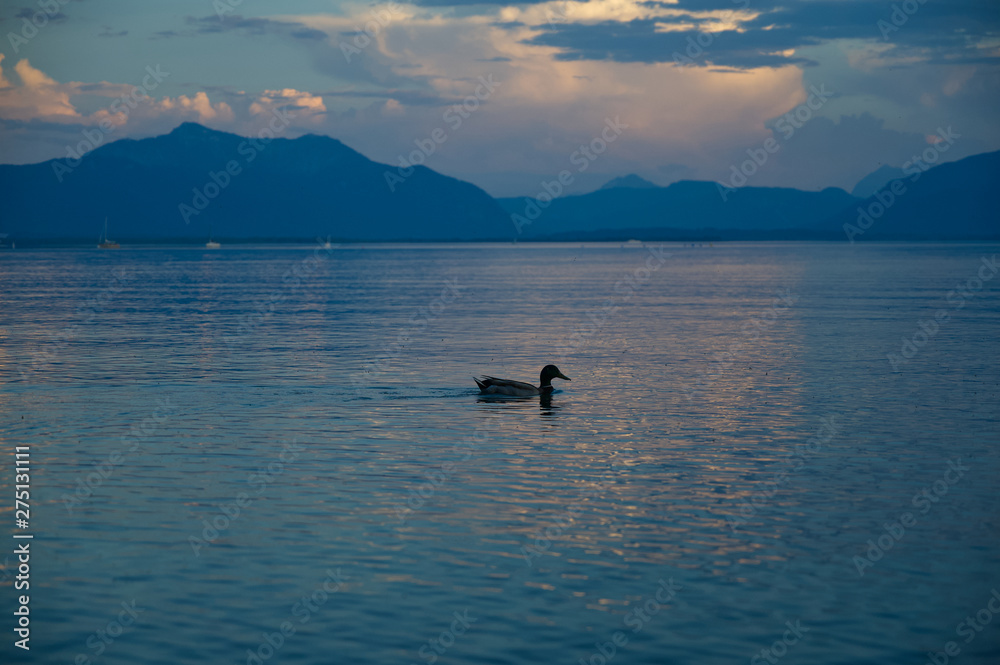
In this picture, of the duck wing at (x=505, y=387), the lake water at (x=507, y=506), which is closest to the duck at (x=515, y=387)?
the duck wing at (x=505, y=387)

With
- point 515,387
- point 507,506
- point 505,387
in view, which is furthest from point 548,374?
point 507,506

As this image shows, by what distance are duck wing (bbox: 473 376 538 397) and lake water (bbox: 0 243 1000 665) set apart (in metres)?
0.66

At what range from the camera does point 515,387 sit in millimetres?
29328

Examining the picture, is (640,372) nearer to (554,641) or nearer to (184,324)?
(554,641)

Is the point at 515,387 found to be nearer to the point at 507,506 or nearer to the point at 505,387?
the point at 505,387

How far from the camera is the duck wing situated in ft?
95.7

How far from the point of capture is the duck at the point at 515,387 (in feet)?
95.7

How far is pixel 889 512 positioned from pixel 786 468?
332 centimetres

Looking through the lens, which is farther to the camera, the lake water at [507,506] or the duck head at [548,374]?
the duck head at [548,374]

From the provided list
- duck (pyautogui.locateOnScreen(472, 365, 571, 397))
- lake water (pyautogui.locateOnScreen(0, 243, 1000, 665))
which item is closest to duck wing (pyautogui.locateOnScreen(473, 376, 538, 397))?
duck (pyautogui.locateOnScreen(472, 365, 571, 397))

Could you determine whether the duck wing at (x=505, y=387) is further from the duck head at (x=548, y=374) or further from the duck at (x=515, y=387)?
the duck head at (x=548, y=374)

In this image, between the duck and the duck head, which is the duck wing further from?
the duck head

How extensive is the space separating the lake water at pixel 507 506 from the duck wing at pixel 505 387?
657 mm

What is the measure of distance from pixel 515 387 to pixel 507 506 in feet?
40.1
